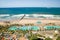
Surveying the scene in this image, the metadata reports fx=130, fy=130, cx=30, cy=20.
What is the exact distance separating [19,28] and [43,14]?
0.54 m

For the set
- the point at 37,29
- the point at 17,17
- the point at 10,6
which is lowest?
the point at 37,29

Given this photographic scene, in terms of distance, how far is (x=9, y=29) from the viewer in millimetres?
2426

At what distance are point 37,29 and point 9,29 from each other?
1.72 feet

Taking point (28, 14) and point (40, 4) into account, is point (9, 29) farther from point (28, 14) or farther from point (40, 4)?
point (40, 4)

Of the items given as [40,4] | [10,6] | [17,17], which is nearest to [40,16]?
[40,4]

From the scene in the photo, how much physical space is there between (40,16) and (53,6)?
1.05 ft

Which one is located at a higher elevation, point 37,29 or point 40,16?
point 40,16

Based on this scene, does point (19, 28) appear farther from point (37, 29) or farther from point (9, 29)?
point (37, 29)

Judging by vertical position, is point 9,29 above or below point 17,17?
below

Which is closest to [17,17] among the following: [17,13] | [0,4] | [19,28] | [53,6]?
[17,13]

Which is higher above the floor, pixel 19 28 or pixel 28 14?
pixel 28 14

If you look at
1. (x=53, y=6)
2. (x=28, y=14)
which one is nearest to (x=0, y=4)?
(x=28, y=14)

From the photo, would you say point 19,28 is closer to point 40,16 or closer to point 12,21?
point 12,21

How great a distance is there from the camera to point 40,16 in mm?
2516
